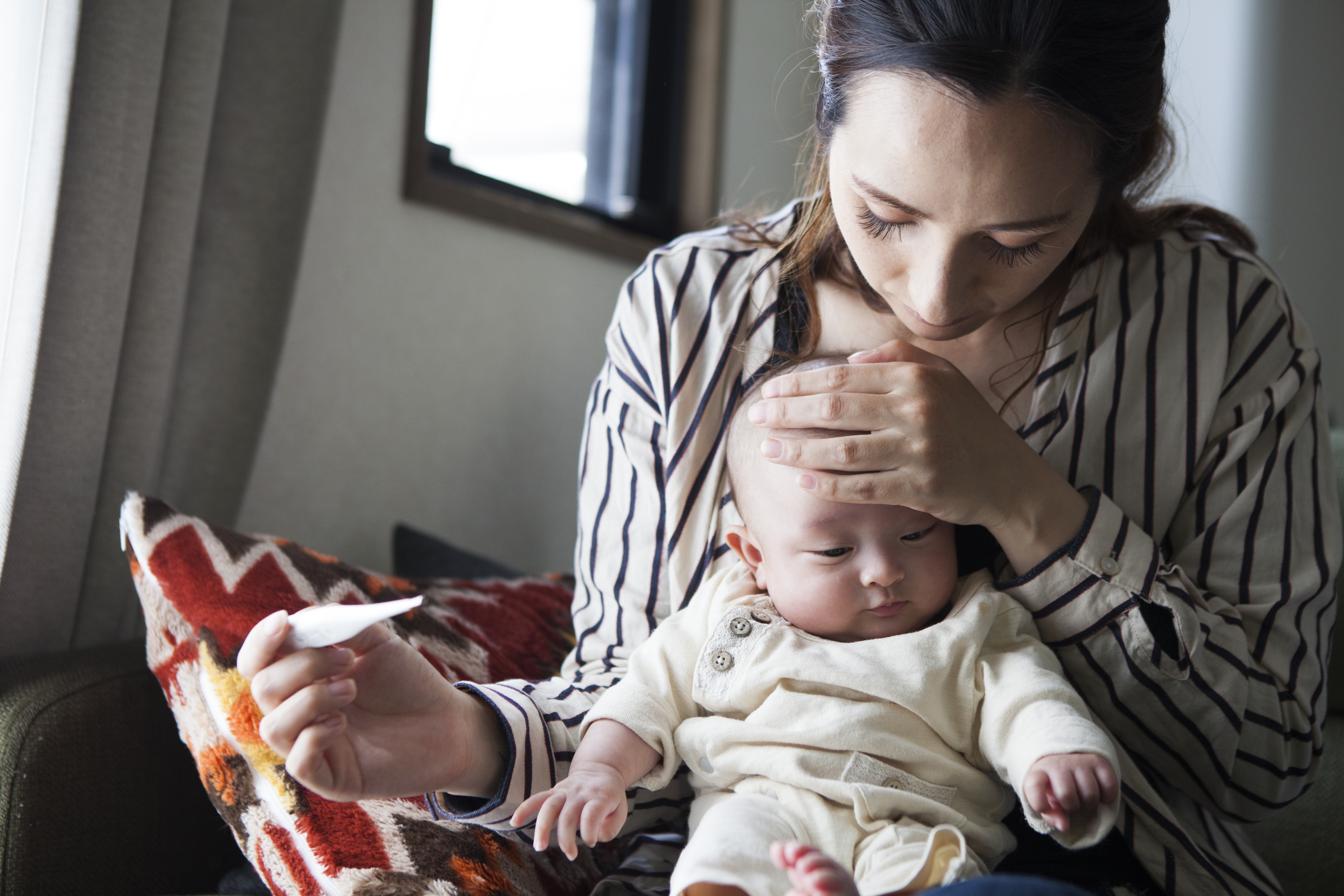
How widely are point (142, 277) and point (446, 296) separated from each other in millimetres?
650

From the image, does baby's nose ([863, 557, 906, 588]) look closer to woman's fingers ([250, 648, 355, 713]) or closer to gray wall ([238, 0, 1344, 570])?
woman's fingers ([250, 648, 355, 713])

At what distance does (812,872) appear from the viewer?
620 mm

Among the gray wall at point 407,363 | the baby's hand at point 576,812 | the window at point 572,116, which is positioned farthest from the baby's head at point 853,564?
the window at point 572,116

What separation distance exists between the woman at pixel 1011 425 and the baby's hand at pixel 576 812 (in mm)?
93

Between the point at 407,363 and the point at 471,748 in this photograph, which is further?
the point at 407,363

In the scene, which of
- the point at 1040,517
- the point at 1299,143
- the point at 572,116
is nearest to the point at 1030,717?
the point at 1040,517

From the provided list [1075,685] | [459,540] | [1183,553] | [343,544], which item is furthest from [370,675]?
[459,540]

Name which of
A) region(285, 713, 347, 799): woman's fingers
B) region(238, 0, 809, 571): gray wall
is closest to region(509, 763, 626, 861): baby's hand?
region(285, 713, 347, 799): woman's fingers

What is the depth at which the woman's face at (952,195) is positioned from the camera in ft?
2.68

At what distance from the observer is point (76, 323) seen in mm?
1168

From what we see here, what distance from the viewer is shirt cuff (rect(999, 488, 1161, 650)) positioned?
2.88ft

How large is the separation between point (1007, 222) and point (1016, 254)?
61 millimetres

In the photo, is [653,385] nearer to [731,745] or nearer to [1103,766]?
[731,745]

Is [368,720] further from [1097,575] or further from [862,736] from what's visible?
[1097,575]
